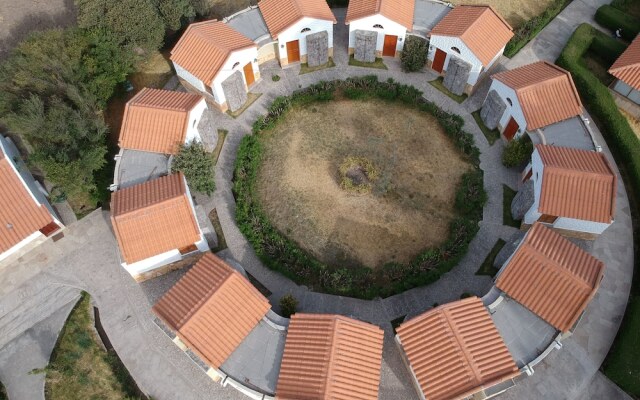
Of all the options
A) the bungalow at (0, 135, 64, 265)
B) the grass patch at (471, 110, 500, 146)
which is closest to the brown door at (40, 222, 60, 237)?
the bungalow at (0, 135, 64, 265)

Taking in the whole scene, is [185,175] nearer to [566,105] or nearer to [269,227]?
[269,227]

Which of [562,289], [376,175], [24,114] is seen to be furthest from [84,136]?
[562,289]

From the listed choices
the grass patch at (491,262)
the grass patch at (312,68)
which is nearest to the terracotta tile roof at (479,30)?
the grass patch at (312,68)

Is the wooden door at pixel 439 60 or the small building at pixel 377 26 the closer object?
the small building at pixel 377 26

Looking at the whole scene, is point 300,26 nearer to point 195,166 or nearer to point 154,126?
point 154,126

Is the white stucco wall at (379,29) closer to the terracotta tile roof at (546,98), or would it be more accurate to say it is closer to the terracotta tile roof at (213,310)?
the terracotta tile roof at (546,98)

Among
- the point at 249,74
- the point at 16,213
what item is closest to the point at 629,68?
the point at 249,74

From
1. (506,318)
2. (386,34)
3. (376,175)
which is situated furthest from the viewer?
(386,34)
